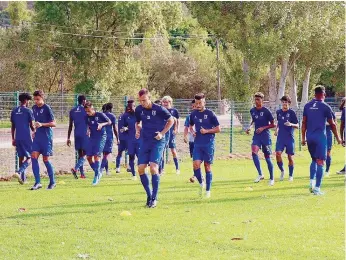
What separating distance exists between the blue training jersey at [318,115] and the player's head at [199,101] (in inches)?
84.7

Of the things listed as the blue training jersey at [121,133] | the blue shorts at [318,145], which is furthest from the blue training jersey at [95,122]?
the blue shorts at [318,145]

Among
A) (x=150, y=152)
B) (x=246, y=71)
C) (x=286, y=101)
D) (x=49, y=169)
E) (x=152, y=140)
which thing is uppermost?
(x=246, y=71)

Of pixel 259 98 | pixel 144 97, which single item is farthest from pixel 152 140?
pixel 259 98

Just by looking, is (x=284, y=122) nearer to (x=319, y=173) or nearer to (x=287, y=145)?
(x=287, y=145)

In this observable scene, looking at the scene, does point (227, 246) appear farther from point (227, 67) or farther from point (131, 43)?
point (131, 43)

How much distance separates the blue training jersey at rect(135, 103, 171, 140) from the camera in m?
12.1

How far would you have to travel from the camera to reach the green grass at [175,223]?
8.20m

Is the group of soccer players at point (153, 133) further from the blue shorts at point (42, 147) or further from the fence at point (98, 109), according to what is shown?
the fence at point (98, 109)

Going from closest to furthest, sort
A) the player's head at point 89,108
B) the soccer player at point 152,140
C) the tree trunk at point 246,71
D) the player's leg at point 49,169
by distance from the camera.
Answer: the soccer player at point 152,140, the player's leg at point 49,169, the player's head at point 89,108, the tree trunk at point 246,71

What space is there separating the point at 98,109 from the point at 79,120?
533 centimetres

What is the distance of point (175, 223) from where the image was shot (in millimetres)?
10141

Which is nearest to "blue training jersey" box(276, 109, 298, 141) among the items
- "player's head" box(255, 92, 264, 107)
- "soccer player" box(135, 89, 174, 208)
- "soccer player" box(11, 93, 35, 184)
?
"player's head" box(255, 92, 264, 107)

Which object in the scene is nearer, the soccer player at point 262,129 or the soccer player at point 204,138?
the soccer player at point 204,138

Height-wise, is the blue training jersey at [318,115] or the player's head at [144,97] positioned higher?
the player's head at [144,97]
